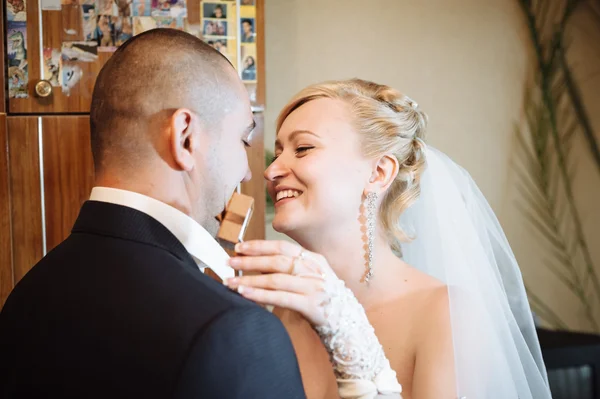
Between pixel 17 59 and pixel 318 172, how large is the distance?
1.30 meters

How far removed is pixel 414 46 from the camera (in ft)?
10.9

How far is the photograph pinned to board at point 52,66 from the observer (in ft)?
7.75

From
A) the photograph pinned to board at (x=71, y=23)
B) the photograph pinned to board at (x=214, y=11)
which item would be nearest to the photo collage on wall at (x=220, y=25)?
the photograph pinned to board at (x=214, y=11)

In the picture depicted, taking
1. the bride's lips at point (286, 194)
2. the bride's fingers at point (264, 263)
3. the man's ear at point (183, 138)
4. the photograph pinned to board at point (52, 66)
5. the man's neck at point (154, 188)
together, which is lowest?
the bride's fingers at point (264, 263)

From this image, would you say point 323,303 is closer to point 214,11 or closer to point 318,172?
point 318,172

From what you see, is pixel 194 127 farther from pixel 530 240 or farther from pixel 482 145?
pixel 530 240

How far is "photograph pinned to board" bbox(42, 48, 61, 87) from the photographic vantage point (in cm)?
236

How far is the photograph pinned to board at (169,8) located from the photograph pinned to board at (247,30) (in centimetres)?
21

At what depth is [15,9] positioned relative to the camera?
233 centimetres

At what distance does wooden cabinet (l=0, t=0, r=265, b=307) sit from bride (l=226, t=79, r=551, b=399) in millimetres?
909

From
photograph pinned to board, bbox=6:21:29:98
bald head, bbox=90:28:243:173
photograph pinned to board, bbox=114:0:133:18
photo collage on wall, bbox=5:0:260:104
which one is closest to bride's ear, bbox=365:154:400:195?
bald head, bbox=90:28:243:173

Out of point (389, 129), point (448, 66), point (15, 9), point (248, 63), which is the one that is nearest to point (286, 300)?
point (389, 129)

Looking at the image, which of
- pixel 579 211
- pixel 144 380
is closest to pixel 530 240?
pixel 579 211

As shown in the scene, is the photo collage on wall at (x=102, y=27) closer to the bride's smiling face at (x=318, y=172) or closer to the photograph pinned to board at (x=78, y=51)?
the photograph pinned to board at (x=78, y=51)
